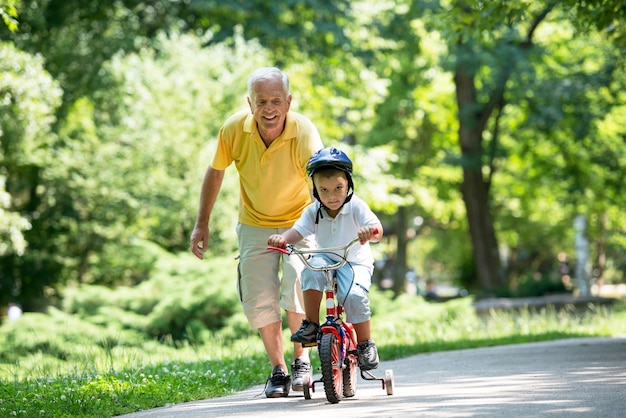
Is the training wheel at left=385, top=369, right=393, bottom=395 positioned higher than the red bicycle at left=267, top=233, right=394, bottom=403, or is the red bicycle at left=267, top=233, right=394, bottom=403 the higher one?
the red bicycle at left=267, top=233, right=394, bottom=403

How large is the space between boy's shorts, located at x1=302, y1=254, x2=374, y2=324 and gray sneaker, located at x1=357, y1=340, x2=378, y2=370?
161 millimetres

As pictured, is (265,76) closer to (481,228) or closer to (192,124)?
(192,124)

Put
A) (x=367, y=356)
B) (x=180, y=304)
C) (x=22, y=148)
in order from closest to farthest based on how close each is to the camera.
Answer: (x=367, y=356) < (x=180, y=304) < (x=22, y=148)

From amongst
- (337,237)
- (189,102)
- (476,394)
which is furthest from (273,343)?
(189,102)

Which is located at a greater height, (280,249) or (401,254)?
(401,254)

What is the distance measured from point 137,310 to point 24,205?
440 inches

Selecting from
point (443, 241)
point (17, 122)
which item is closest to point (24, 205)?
point (17, 122)

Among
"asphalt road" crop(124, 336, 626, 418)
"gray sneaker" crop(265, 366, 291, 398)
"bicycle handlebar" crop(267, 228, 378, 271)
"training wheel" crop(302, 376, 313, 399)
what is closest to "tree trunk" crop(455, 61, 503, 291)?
"asphalt road" crop(124, 336, 626, 418)

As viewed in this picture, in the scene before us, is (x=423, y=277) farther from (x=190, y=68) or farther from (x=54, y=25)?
(x=54, y=25)

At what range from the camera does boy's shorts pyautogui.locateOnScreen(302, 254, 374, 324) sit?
6547mm

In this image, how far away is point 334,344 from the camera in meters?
6.26

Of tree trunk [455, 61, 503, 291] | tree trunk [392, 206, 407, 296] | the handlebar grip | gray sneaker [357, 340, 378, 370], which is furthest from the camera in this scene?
tree trunk [392, 206, 407, 296]

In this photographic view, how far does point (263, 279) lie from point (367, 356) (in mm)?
1138

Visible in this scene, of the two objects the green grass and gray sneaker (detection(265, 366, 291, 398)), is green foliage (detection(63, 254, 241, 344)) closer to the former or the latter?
the green grass
